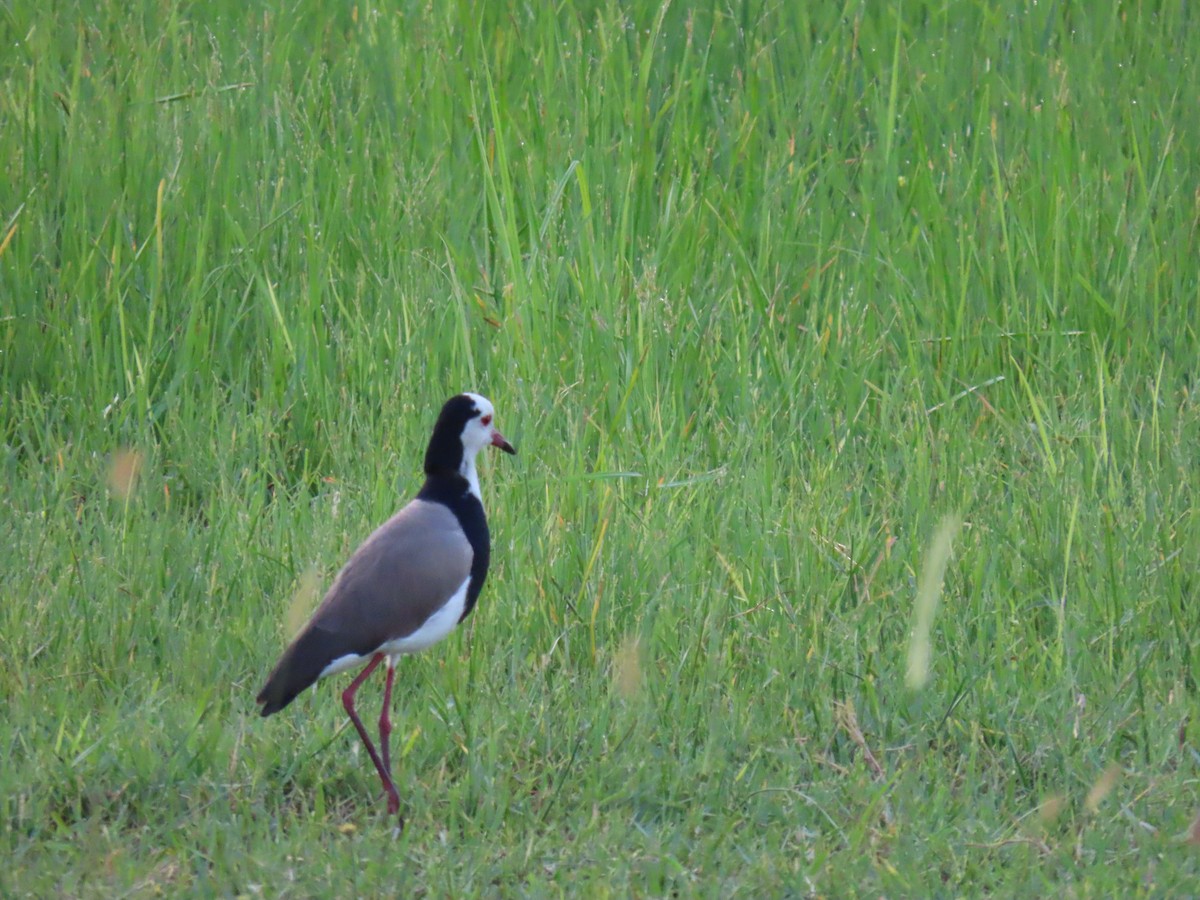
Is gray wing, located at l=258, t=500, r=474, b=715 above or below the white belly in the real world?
above

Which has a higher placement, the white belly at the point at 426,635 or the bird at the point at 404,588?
the bird at the point at 404,588

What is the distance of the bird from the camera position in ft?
12.1

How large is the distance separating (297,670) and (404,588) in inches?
13.0

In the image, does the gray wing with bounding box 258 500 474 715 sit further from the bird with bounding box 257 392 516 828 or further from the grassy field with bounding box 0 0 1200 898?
the grassy field with bounding box 0 0 1200 898

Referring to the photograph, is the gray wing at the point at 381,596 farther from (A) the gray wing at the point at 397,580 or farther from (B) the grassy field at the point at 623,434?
(B) the grassy field at the point at 623,434

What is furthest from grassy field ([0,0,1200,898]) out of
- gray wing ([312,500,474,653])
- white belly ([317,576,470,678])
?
gray wing ([312,500,474,653])

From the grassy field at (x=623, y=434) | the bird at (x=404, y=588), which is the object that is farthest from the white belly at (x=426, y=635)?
the grassy field at (x=623, y=434)

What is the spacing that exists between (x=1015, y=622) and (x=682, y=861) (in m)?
1.43

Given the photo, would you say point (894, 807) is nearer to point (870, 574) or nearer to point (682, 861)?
point (682, 861)

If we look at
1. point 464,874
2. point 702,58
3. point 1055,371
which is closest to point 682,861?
point 464,874

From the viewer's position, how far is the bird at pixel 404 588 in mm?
3695

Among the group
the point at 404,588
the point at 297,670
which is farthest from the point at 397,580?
the point at 297,670

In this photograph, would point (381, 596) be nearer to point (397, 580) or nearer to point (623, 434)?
point (397, 580)

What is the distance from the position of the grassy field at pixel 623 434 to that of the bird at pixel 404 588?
0.28 m
